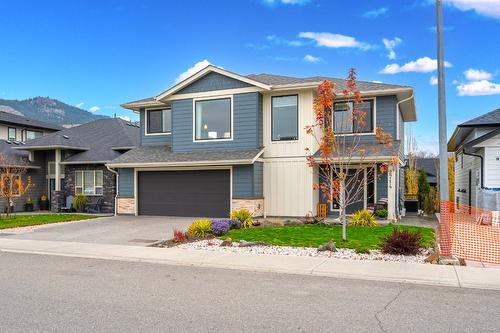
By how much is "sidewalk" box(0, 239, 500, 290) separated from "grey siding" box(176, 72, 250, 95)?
959cm

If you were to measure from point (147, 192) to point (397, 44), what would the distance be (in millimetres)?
14714

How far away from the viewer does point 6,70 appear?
5206cm

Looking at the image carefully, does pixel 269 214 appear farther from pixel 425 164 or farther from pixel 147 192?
pixel 425 164

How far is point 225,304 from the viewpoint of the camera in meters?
6.81

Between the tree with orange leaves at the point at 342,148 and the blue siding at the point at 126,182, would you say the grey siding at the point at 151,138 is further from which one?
the tree with orange leaves at the point at 342,148

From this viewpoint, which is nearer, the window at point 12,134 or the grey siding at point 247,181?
the grey siding at point 247,181

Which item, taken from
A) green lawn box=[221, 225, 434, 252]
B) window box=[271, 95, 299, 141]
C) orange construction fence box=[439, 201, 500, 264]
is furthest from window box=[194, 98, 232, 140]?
orange construction fence box=[439, 201, 500, 264]

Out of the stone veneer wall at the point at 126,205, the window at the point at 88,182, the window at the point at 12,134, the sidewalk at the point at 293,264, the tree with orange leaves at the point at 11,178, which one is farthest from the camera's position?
the window at the point at 12,134

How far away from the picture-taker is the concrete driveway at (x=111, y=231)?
14.6 metres

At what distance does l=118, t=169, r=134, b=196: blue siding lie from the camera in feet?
72.6

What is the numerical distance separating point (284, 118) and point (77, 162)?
12.3m

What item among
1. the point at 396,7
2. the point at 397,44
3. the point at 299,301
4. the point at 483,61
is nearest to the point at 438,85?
the point at 299,301

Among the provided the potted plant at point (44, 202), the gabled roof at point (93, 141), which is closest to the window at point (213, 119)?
the gabled roof at point (93, 141)

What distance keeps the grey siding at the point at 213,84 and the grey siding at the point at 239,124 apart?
1.47 feet
